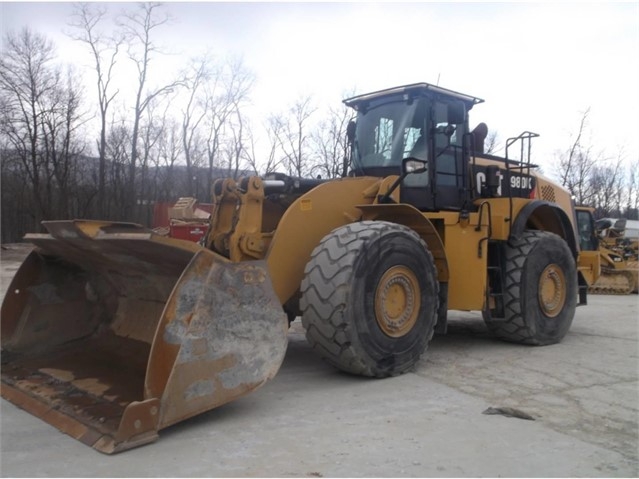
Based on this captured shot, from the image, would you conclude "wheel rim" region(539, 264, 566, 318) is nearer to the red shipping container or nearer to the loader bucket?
the loader bucket

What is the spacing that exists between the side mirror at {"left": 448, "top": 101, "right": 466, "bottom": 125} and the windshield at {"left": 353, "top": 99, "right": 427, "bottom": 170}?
386mm

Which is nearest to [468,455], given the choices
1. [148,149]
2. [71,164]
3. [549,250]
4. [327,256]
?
[327,256]

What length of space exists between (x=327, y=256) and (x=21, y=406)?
2.42 m

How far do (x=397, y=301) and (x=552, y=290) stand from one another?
279 cm

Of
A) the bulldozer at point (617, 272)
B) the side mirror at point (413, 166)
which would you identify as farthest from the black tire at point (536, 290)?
the bulldozer at point (617, 272)

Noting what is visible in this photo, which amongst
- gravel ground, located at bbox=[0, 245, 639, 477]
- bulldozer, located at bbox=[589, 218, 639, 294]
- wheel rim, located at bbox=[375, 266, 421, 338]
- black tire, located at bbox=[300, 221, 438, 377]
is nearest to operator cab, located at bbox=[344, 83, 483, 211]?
black tire, located at bbox=[300, 221, 438, 377]

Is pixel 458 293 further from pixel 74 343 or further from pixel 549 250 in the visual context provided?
pixel 74 343

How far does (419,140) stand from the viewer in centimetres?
614

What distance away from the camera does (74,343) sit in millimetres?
4992

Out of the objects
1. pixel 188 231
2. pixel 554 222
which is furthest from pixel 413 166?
pixel 188 231

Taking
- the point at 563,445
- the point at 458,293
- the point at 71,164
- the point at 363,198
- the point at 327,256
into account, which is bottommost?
the point at 563,445

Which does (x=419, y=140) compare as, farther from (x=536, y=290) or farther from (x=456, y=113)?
(x=536, y=290)

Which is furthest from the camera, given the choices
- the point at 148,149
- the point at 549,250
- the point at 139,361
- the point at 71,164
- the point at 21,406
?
the point at 148,149

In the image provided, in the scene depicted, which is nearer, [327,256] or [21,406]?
[21,406]
